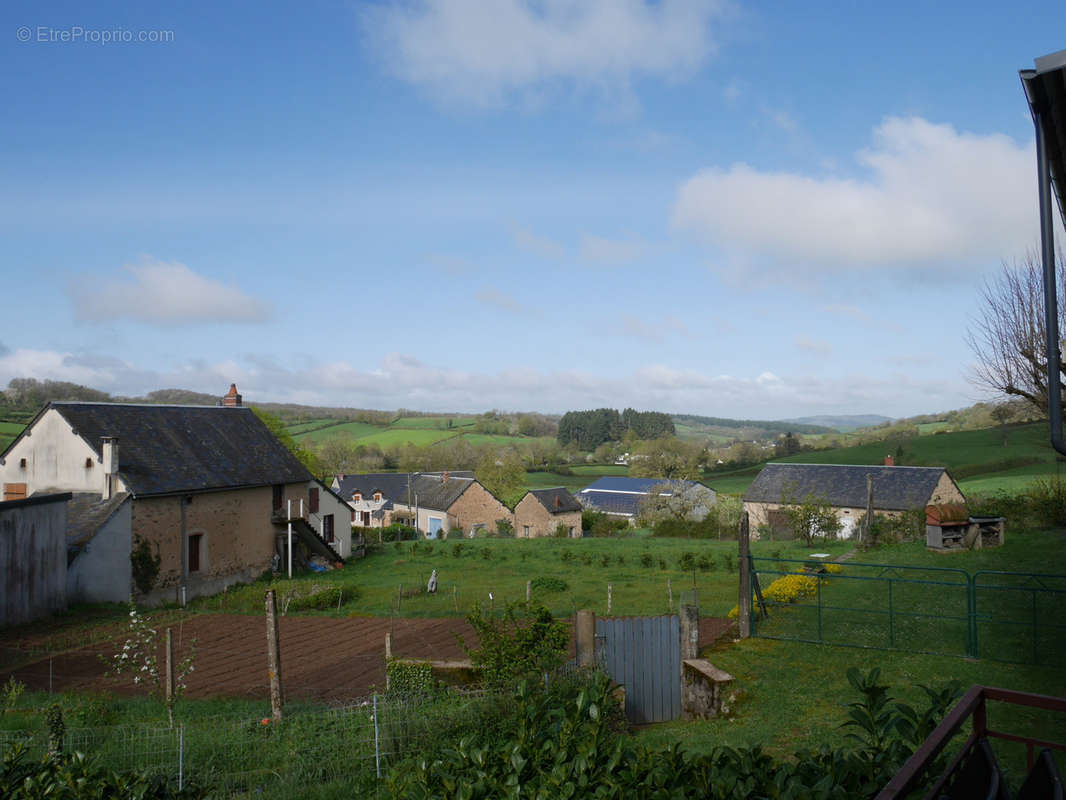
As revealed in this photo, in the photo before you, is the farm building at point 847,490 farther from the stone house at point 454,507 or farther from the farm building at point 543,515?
the stone house at point 454,507

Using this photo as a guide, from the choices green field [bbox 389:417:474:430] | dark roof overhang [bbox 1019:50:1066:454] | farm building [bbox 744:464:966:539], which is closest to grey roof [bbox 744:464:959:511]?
farm building [bbox 744:464:966:539]

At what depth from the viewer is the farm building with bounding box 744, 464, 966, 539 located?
4256 cm

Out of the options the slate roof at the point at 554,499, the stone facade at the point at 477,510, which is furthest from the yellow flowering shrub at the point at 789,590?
the stone facade at the point at 477,510

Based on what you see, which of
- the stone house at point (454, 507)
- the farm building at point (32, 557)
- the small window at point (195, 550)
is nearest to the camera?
the farm building at point (32, 557)

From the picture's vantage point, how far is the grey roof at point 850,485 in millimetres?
42812

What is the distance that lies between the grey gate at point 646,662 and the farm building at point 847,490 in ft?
101

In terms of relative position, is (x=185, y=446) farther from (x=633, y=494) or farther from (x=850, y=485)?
(x=633, y=494)

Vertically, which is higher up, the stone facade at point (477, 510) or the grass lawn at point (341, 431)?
the grass lawn at point (341, 431)

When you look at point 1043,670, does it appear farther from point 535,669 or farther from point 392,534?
point 392,534

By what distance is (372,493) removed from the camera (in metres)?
63.2

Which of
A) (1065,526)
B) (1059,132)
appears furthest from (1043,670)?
(1065,526)

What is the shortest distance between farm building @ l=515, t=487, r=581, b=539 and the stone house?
1077mm

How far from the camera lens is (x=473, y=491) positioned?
5691 cm

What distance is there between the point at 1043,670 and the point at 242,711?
447 inches
